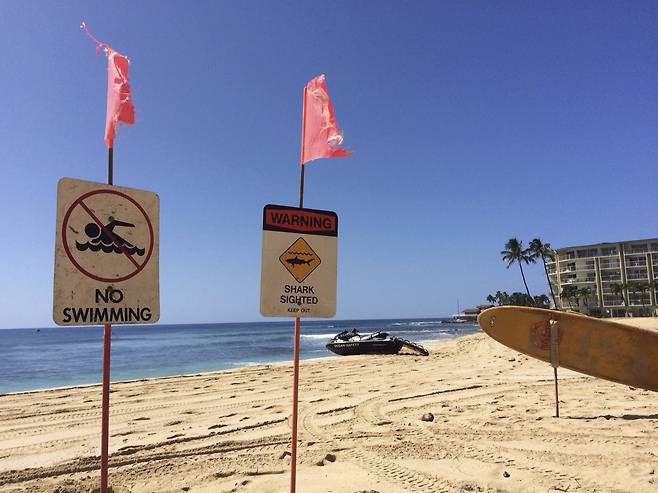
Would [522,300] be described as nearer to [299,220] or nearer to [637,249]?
[637,249]

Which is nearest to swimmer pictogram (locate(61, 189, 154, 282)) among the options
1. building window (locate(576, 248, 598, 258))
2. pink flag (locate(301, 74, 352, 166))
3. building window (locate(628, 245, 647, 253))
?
pink flag (locate(301, 74, 352, 166))

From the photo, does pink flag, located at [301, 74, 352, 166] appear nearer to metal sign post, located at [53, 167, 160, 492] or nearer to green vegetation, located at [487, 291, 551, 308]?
metal sign post, located at [53, 167, 160, 492]

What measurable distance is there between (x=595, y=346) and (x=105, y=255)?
7713 millimetres

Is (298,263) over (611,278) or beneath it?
beneath

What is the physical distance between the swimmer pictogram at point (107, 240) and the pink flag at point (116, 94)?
60 cm

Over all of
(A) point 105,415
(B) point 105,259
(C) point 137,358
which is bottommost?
(C) point 137,358

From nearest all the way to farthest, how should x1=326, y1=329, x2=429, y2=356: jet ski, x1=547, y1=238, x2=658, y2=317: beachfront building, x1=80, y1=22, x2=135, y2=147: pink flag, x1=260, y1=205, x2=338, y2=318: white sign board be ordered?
1. x1=80, y1=22, x2=135, y2=147: pink flag
2. x1=260, y1=205, x2=338, y2=318: white sign board
3. x1=326, y1=329, x2=429, y2=356: jet ski
4. x1=547, y1=238, x2=658, y2=317: beachfront building

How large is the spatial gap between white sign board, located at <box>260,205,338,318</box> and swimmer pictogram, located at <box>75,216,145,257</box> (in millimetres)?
940

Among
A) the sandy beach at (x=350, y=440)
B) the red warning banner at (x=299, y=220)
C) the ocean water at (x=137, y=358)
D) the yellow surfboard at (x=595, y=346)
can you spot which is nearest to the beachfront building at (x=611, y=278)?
the ocean water at (x=137, y=358)

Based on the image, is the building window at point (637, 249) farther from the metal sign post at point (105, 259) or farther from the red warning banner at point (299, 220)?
the metal sign post at point (105, 259)

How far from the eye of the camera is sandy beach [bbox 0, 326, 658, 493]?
13.7ft

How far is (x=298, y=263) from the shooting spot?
3.36 metres

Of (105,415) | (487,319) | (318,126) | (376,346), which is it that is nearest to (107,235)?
(105,415)

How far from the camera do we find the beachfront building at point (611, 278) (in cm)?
7612
